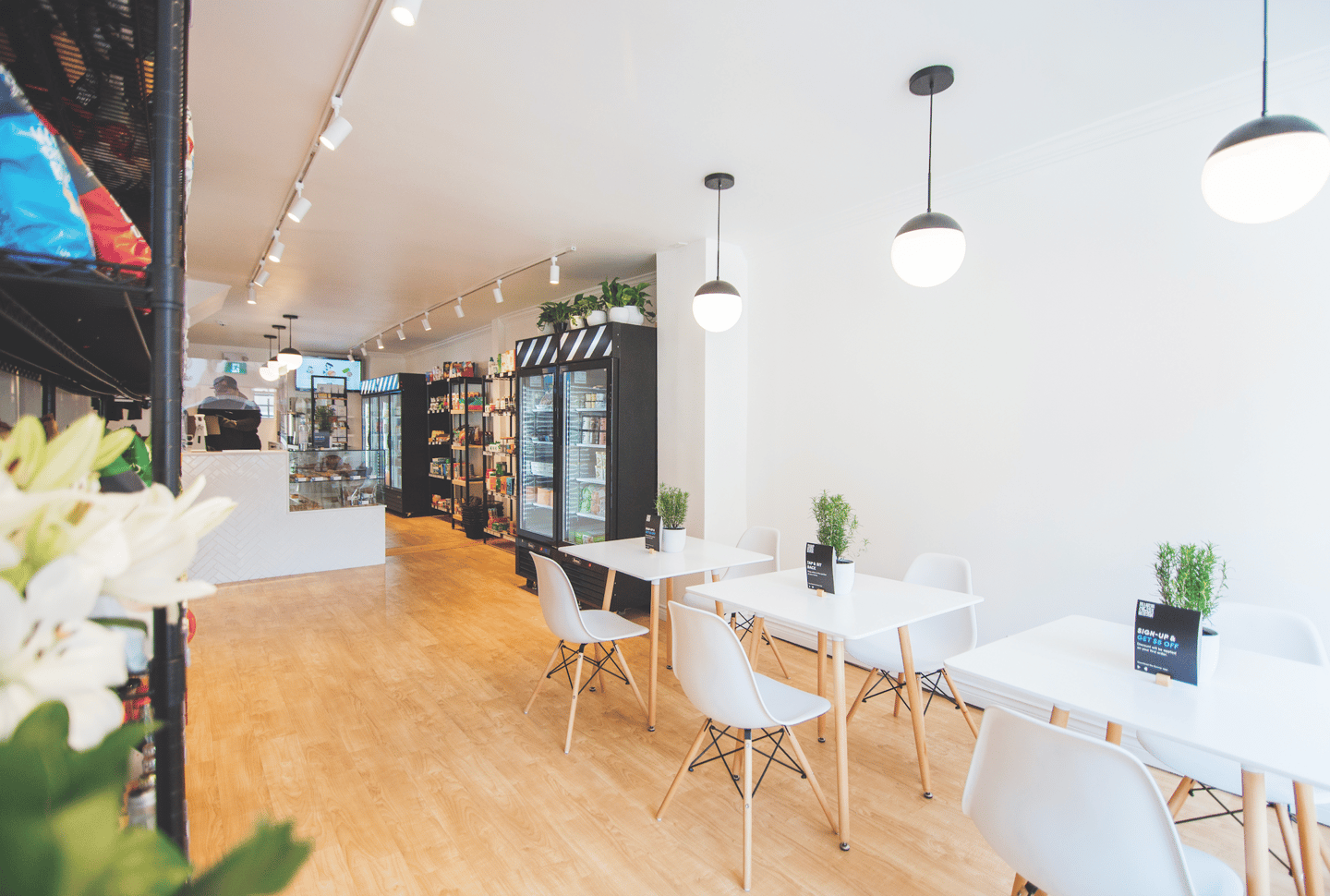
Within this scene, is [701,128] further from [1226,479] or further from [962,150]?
[1226,479]

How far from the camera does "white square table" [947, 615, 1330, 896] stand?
1390mm

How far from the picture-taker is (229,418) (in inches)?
235

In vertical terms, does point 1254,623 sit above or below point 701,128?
below

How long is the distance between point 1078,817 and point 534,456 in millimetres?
5402

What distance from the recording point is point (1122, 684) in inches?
67.9

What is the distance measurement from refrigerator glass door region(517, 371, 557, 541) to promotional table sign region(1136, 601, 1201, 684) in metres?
4.74

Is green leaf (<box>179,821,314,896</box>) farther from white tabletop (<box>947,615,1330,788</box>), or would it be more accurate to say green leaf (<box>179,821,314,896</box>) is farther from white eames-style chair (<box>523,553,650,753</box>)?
white eames-style chair (<box>523,553,650,753</box>)

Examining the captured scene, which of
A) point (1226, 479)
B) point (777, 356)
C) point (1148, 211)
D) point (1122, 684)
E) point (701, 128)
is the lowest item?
point (1122, 684)

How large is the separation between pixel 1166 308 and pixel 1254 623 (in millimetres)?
1371

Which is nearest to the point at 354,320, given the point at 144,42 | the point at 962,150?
the point at 962,150

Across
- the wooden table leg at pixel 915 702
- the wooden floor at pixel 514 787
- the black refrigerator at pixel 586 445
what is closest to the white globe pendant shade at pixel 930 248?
the wooden table leg at pixel 915 702

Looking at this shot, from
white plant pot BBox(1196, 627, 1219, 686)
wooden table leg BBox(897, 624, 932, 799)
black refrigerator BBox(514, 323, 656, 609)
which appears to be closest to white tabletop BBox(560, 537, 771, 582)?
wooden table leg BBox(897, 624, 932, 799)

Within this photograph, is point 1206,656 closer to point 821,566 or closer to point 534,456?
point 821,566

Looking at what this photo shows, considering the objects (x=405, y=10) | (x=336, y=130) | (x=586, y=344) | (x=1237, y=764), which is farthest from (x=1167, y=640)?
(x=586, y=344)
